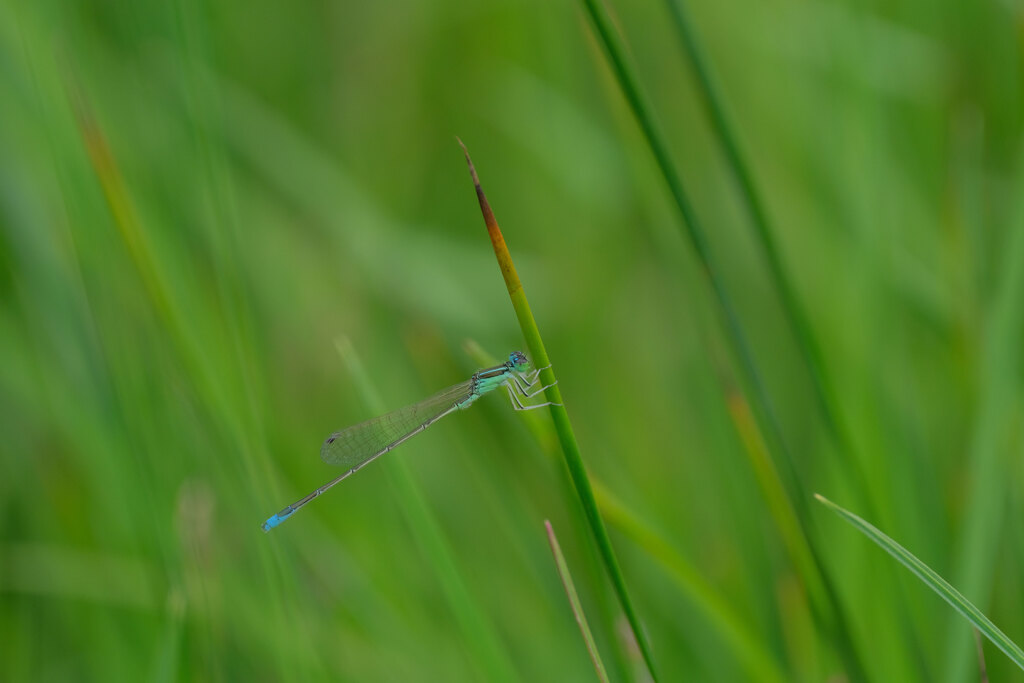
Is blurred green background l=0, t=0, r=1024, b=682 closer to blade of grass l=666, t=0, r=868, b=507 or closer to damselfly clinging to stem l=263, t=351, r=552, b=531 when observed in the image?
damselfly clinging to stem l=263, t=351, r=552, b=531

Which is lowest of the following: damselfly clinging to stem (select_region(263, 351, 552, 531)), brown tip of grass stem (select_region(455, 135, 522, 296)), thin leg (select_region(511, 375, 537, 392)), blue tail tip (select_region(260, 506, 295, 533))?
blue tail tip (select_region(260, 506, 295, 533))

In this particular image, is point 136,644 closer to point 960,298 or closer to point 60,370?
point 60,370

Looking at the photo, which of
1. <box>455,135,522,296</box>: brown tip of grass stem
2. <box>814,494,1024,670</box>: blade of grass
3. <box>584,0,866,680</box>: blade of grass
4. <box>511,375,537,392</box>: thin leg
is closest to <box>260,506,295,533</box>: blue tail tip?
<box>511,375,537,392</box>: thin leg

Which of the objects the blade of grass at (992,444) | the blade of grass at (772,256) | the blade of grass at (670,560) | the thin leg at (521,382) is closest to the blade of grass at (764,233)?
the blade of grass at (772,256)

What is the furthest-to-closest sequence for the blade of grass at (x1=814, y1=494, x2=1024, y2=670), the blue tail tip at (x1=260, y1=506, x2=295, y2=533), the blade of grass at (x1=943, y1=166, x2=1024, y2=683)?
1. the blue tail tip at (x1=260, y1=506, x2=295, y2=533)
2. the blade of grass at (x1=943, y1=166, x2=1024, y2=683)
3. the blade of grass at (x1=814, y1=494, x2=1024, y2=670)

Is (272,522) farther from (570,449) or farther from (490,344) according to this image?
(490,344)

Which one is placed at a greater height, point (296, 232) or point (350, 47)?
point (350, 47)

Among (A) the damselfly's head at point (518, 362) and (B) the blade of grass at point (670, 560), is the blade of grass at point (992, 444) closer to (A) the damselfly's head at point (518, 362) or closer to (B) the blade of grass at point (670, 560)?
(B) the blade of grass at point (670, 560)

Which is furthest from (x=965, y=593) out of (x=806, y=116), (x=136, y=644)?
(x=136, y=644)
